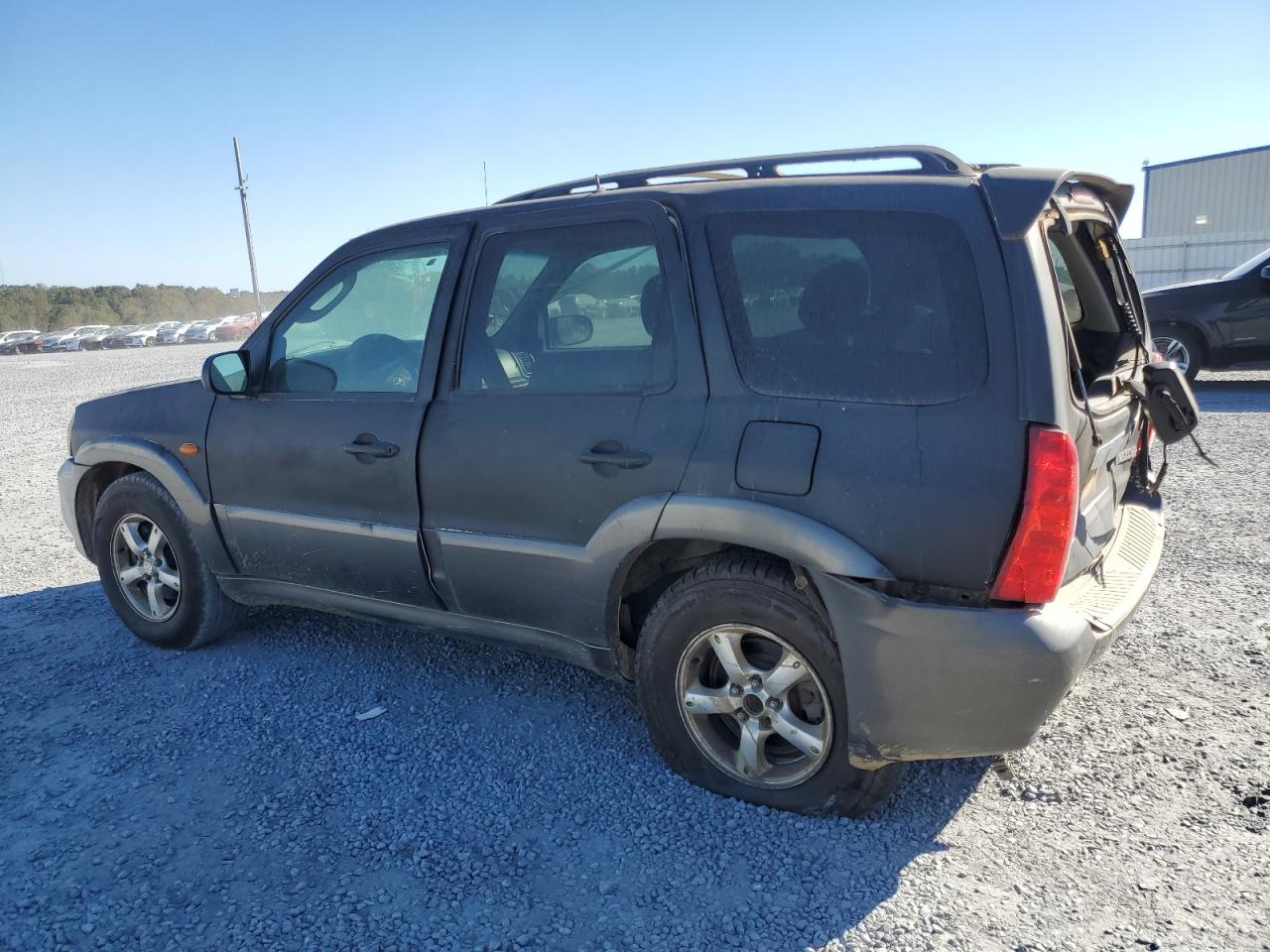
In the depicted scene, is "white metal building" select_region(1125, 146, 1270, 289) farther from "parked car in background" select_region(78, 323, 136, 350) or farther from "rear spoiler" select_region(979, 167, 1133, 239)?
"parked car in background" select_region(78, 323, 136, 350)

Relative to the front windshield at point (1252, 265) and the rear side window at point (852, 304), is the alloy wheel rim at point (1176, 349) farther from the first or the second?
the rear side window at point (852, 304)

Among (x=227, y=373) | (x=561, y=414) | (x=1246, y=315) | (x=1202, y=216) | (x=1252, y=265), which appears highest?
(x=1202, y=216)

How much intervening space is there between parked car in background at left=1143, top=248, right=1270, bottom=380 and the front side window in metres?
9.03

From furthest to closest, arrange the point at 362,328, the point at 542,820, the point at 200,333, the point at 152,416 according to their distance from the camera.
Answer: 1. the point at 200,333
2. the point at 152,416
3. the point at 362,328
4. the point at 542,820

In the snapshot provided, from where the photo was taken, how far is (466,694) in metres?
3.72

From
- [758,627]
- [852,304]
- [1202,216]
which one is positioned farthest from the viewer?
[1202,216]

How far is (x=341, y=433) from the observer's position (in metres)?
3.51

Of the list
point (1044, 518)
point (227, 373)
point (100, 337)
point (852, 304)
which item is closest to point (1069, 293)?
point (852, 304)

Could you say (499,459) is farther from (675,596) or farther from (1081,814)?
(1081,814)

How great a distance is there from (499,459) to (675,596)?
79cm

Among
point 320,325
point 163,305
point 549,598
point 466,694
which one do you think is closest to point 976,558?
point 549,598

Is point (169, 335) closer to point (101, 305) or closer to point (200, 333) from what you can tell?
point (200, 333)

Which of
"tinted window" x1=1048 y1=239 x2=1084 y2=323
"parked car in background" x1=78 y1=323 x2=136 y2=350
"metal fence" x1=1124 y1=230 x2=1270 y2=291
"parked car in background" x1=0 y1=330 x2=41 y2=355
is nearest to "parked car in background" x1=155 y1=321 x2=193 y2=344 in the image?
"parked car in background" x1=78 y1=323 x2=136 y2=350

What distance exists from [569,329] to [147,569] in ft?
8.27
